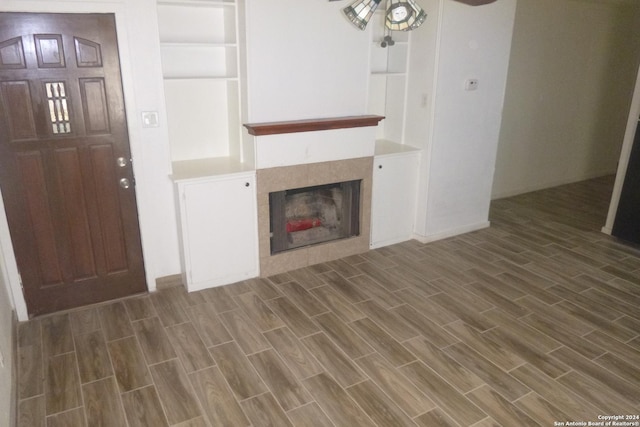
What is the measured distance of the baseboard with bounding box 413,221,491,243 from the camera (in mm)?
4559

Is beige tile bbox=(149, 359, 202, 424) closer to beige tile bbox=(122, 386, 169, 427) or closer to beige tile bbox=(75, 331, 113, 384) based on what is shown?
beige tile bbox=(122, 386, 169, 427)

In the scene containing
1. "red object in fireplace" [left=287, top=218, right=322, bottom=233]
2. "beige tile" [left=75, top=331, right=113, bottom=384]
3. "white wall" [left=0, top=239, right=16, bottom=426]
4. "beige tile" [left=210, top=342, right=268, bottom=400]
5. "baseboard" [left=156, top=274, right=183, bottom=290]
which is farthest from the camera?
"red object in fireplace" [left=287, top=218, right=322, bottom=233]

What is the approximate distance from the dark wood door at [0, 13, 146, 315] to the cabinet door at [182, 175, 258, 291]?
0.41 meters

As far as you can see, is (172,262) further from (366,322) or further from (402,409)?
(402,409)

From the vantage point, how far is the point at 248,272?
12.4 feet

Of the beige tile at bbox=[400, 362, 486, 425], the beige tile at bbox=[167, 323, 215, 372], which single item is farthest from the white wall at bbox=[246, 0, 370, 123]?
the beige tile at bbox=[400, 362, 486, 425]

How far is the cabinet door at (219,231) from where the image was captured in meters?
3.43

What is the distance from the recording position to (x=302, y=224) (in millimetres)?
4102

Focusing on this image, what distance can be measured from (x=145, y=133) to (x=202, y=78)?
597mm

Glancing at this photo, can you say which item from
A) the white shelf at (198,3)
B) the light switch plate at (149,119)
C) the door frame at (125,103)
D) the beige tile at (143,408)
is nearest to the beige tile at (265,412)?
the beige tile at (143,408)

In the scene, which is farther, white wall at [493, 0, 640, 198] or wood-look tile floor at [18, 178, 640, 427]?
white wall at [493, 0, 640, 198]

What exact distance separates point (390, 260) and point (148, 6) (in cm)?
277

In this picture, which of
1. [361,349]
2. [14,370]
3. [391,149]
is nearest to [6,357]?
[14,370]

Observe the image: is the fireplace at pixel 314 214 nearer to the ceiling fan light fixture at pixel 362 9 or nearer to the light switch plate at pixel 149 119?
A: the light switch plate at pixel 149 119
